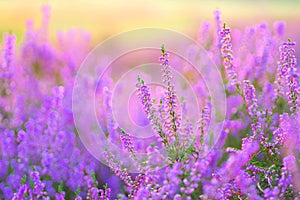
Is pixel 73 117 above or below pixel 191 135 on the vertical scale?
above

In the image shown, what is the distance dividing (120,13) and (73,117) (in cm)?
443

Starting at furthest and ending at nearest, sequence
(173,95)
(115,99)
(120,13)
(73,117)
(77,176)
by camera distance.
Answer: (120,13) < (115,99) < (73,117) < (77,176) < (173,95)

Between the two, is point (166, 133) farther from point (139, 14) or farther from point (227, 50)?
point (139, 14)

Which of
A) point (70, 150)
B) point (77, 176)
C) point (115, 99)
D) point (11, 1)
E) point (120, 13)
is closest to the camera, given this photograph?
point (77, 176)

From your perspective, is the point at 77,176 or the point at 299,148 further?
the point at 77,176

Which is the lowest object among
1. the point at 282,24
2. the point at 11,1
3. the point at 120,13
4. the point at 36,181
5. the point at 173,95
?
the point at 36,181

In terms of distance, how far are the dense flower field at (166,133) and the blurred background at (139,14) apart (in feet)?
6.57

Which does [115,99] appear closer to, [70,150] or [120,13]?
[70,150]

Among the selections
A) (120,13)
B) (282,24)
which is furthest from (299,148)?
(120,13)

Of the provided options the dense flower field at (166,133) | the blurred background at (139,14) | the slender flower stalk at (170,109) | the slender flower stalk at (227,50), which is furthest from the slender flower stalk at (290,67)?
the blurred background at (139,14)

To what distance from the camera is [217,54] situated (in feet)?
11.0

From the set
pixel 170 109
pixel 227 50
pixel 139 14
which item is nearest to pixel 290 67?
pixel 227 50

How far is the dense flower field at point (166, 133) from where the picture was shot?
1.99m

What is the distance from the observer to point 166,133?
219cm
